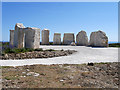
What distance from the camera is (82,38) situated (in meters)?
19.3

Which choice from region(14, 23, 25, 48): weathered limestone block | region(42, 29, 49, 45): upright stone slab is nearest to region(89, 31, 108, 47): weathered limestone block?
region(42, 29, 49, 45): upright stone slab

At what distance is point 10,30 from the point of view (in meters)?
18.8

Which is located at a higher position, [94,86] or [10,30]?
[10,30]

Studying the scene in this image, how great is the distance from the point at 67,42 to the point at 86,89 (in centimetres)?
1753

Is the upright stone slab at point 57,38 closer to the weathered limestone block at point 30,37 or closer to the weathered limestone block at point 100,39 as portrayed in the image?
the weathered limestone block at point 100,39

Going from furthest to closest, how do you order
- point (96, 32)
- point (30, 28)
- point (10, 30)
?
point (10, 30), point (96, 32), point (30, 28)

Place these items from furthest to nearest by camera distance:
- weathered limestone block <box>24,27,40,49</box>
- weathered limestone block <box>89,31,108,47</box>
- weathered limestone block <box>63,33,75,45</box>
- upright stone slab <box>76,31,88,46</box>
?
weathered limestone block <box>63,33,75,45</box> → upright stone slab <box>76,31,88,46</box> → weathered limestone block <box>89,31,108,47</box> → weathered limestone block <box>24,27,40,49</box>

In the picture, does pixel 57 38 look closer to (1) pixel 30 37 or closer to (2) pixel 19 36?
(1) pixel 30 37

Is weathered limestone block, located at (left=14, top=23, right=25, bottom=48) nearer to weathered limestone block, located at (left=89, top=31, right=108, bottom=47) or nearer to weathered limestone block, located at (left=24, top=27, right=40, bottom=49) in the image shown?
weathered limestone block, located at (left=24, top=27, right=40, bottom=49)

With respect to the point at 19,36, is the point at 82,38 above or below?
above

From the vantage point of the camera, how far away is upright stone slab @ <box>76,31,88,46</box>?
62.8 ft

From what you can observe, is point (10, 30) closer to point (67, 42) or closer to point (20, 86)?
point (67, 42)

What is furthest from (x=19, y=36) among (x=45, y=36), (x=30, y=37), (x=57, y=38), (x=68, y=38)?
(x=68, y=38)

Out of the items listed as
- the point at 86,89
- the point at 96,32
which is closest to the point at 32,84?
the point at 86,89
